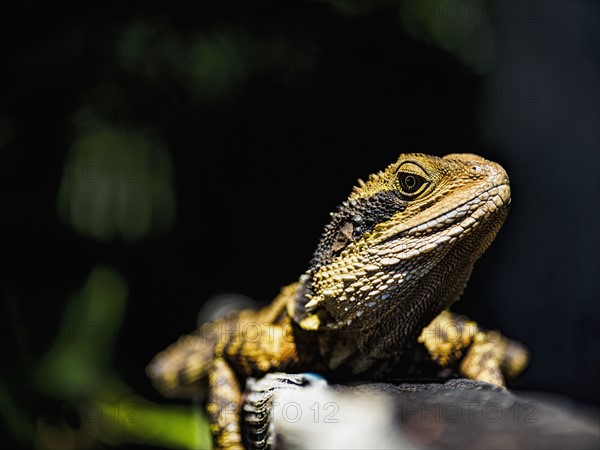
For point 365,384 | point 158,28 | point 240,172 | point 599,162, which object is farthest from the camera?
point 240,172

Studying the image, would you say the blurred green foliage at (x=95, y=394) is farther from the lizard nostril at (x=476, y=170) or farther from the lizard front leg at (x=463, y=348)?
the lizard nostril at (x=476, y=170)

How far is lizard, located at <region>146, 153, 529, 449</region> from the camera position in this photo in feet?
3.47

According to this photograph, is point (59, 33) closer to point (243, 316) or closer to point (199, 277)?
point (199, 277)

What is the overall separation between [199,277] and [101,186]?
543mm

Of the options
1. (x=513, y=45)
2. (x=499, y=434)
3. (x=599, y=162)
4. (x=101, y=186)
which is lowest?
(x=499, y=434)

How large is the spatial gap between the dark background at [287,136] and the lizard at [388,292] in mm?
648

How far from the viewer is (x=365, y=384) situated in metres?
1.15

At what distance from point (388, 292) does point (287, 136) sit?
1294 mm

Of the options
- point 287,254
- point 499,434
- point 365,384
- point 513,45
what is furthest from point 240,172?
point 499,434

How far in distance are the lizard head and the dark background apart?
2.23 ft

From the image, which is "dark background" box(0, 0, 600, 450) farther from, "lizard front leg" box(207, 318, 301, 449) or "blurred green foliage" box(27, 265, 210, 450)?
"lizard front leg" box(207, 318, 301, 449)

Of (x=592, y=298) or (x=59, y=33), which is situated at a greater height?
(x=59, y=33)

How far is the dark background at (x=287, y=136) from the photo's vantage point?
2.03 metres

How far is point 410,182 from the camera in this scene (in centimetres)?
110
